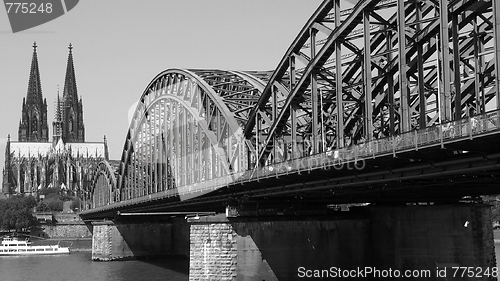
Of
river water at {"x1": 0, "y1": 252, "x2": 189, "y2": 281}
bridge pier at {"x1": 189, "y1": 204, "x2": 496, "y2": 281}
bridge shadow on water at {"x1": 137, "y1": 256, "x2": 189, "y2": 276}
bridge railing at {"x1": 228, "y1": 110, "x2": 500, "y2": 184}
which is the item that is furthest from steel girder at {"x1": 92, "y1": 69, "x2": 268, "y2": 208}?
bridge railing at {"x1": 228, "y1": 110, "x2": 500, "y2": 184}

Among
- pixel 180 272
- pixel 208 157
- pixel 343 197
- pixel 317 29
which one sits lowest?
pixel 180 272

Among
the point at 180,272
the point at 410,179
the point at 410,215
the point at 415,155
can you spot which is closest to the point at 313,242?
the point at 410,215

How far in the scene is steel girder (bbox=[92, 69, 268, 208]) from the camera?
69.2 meters

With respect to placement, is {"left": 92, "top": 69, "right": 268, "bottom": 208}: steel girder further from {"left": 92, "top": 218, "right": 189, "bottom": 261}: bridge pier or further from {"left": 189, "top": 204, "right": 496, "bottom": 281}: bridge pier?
{"left": 92, "top": 218, "right": 189, "bottom": 261}: bridge pier

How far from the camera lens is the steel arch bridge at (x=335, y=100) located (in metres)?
39.4

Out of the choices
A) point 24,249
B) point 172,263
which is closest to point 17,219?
point 24,249

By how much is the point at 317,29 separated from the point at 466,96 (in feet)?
34.2

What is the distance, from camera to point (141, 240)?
11756cm

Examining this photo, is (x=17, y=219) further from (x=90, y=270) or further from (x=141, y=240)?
(x=90, y=270)

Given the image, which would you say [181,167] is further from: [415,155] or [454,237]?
[415,155]

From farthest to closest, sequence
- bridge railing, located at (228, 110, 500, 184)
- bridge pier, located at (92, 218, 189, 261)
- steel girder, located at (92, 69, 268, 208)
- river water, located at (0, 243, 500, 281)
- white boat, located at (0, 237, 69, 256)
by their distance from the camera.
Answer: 1. white boat, located at (0, 237, 69, 256)
2. bridge pier, located at (92, 218, 189, 261)
3. river water, located at (0, 243, 500, 281)
4. steel girder, located at (92, 69, 268, 208)
5. bridge railing, located at (228, 110, 500, 184)

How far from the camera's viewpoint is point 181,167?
9044cm

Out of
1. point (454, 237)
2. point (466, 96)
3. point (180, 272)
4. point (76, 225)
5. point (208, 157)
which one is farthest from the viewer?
point (76, 225)

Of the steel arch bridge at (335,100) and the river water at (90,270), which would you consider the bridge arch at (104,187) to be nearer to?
the river water at (90,270)
